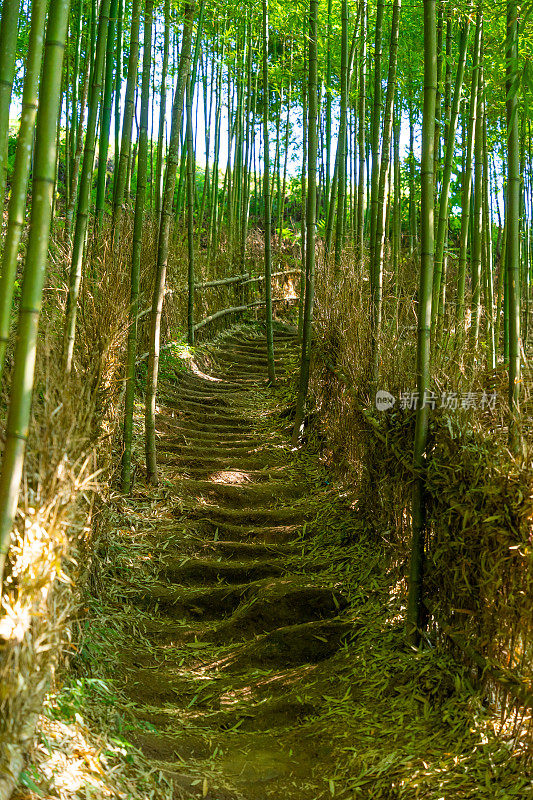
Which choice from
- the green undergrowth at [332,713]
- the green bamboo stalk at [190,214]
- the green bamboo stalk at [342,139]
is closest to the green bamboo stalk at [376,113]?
the green bamboo stalk at [342,139]

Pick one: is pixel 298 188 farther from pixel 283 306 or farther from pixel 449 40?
pixel 449 40

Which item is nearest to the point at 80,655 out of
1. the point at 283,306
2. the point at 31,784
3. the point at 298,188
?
the point at 31,784

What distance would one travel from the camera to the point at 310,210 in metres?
4.89

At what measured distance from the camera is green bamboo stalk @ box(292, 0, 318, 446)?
4.69 metres

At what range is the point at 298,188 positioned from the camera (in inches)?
604

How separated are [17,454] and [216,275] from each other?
276 inches

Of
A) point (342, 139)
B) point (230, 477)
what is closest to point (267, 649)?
point (230, 477)

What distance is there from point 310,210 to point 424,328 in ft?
8.40

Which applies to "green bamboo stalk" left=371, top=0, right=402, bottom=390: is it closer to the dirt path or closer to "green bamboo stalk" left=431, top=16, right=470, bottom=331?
"green bamboo stalk" left=431, top=16, right=470, bottom=331

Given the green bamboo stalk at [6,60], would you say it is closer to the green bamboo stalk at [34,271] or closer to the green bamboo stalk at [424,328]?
the green bamboo stalk at [34,271]

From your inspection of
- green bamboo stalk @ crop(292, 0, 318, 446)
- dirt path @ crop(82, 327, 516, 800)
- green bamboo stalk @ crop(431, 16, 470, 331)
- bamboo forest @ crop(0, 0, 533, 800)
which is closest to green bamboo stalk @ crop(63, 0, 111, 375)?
bamboo forest @ crop(0, 0, 533, 800)

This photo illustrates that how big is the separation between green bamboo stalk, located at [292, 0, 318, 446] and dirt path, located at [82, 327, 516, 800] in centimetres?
50

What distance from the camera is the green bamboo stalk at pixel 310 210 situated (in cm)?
469

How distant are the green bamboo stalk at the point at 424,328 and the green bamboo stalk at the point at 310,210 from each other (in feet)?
6.95
